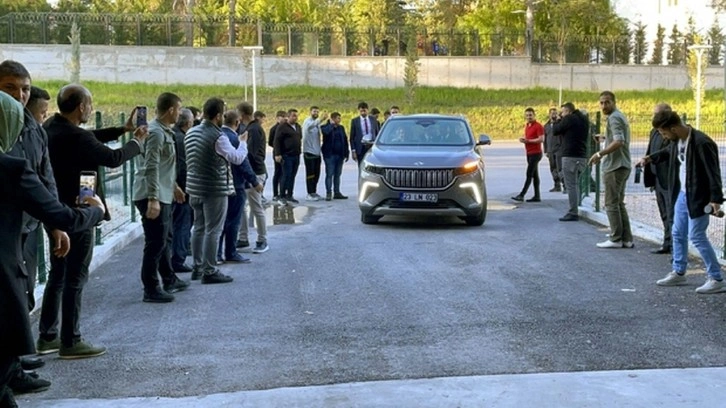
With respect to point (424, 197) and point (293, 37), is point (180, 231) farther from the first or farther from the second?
point (293, 37)

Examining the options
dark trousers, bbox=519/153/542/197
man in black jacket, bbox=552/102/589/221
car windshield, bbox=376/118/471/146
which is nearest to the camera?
man in black jacket, bbox=552/102/589/221

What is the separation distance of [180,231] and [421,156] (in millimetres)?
4610

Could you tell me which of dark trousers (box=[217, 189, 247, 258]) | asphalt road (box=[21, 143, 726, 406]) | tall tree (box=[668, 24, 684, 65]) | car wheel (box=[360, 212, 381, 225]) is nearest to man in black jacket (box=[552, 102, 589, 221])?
asphalt road (box=[21, 143, 726, 406])

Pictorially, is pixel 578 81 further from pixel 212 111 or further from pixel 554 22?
pixel 212 111

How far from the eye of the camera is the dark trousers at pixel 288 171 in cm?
1770

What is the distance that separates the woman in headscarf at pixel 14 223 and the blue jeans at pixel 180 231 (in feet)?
17.2

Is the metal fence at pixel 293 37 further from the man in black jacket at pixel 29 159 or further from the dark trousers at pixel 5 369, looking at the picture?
the dark trousers at pixel 5 369

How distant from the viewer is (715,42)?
2388 inches

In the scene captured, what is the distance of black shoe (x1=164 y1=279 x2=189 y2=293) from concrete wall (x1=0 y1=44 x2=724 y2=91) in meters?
40.5

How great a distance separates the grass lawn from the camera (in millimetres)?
46312

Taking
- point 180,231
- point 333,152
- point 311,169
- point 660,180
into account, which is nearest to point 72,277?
point 180,231

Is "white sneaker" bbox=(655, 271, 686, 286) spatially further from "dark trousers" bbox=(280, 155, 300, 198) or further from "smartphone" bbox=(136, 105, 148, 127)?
"dark trousers" bbox=(280, 155, 300, 198)

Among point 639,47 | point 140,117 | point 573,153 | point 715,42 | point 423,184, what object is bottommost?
point 423,184

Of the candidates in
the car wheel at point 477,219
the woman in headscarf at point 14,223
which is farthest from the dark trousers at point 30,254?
the car wheel at point 477,219
